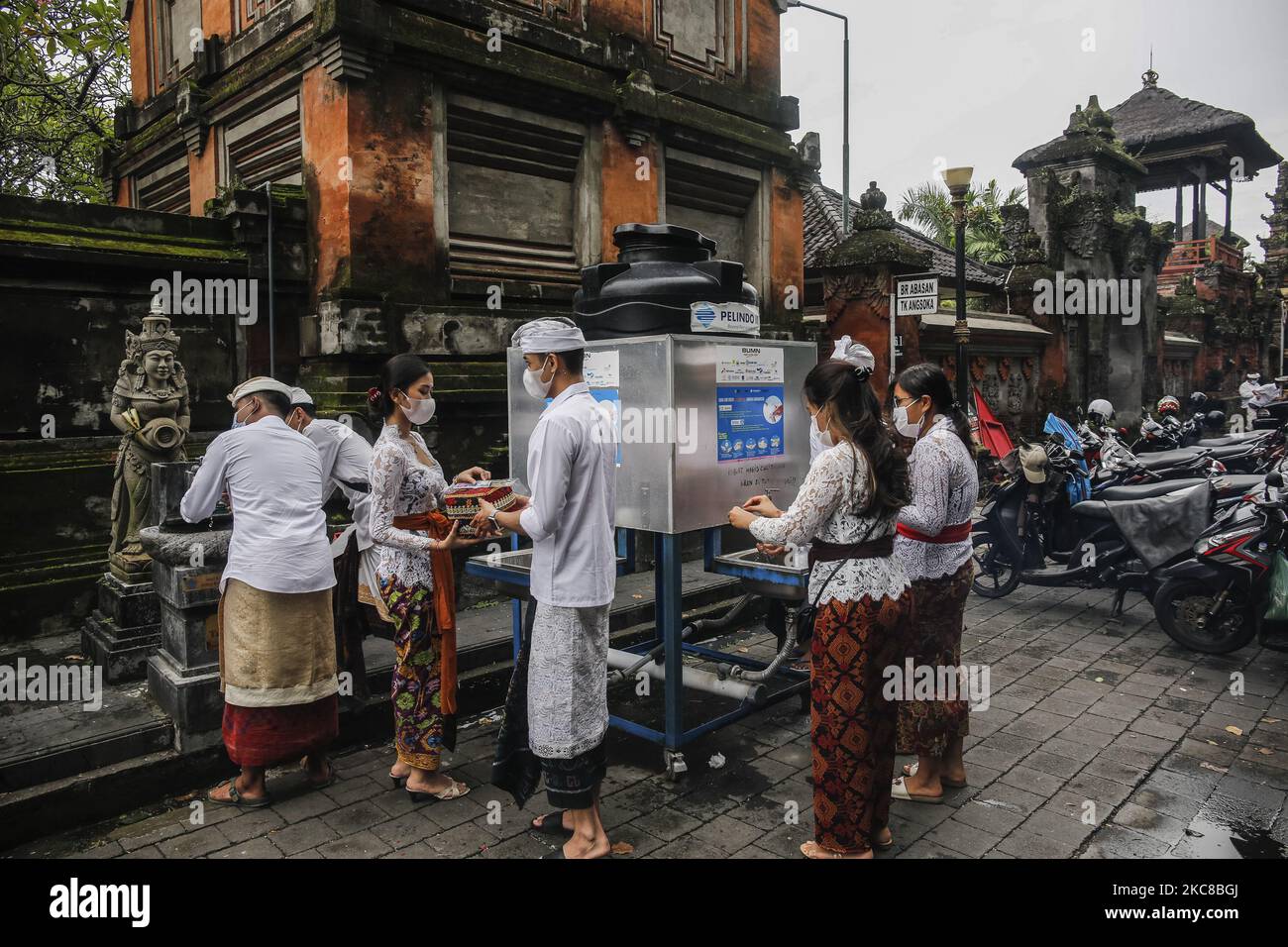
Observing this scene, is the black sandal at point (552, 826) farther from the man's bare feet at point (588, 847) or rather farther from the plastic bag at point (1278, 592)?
the plastic bag at point (1278, 592)

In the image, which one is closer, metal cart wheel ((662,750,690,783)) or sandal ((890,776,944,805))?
sandal ((890,776,944,805))

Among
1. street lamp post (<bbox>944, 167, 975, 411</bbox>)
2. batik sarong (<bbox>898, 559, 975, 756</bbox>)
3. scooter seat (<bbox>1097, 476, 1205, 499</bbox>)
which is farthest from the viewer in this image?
street lamp post (<bbox>944, 167, 975, 411</bbox>)

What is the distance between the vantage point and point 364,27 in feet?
21.7

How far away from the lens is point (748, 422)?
4988mm

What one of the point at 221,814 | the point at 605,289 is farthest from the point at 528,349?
the point at 221,814

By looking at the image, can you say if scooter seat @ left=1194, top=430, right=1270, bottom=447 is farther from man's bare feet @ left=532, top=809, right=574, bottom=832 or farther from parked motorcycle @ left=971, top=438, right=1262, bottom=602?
man's bare feet @ left=532, top=809, right=574, bottom=832

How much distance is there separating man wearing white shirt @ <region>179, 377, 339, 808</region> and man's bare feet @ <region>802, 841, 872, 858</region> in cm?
252

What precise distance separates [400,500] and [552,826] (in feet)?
5.74

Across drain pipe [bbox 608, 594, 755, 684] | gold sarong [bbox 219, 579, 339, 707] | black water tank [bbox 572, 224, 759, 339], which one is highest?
black water tank [bbox 572, 224, 759, 339]

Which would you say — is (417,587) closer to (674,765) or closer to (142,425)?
(674,765)

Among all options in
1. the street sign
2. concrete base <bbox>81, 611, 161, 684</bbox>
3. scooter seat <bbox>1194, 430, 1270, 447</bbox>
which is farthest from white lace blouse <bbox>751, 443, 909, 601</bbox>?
scooter seat <bbox>1194, 430, 1270, 447</bbox>

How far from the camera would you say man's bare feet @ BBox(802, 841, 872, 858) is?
366 centimetres

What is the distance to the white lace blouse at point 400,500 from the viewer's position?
4223mm

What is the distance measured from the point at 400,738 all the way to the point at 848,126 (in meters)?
16.7
